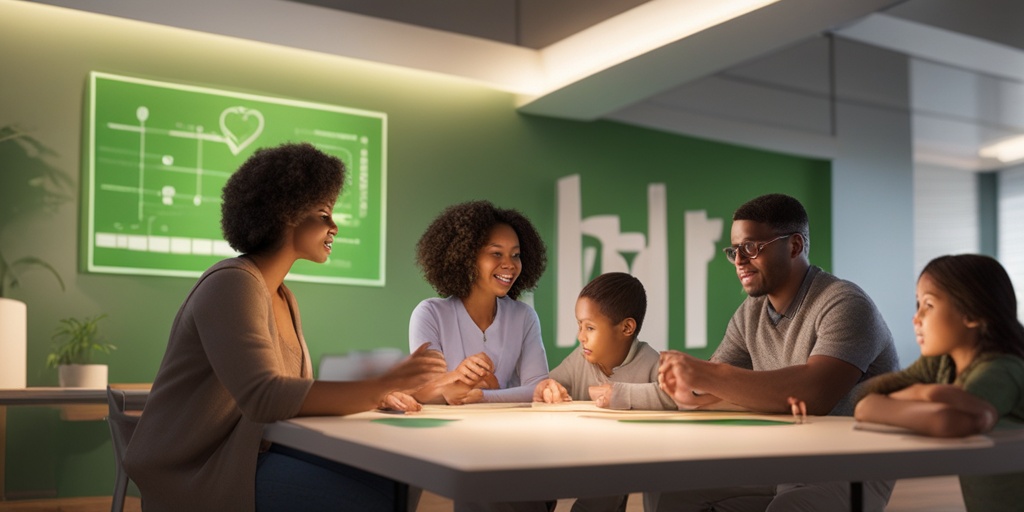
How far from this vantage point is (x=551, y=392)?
279cm

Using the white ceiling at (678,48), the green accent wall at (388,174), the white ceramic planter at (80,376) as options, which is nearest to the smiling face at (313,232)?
the white ceramic planter at (80,376)

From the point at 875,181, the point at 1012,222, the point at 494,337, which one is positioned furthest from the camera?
the point at 1012,222

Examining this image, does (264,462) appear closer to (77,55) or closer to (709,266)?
(77,55)

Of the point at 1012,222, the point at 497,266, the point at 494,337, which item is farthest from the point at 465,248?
the point at 1012,222

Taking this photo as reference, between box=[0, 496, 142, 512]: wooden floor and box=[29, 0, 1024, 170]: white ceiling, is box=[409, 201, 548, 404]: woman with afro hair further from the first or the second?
box=[0, 496, 142, 512]: wooden floor

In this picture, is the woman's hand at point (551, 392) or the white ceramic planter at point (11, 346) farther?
the white ceramic planter at point (11, 346)

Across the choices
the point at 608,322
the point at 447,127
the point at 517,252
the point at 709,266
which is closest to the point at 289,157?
the point at 608,322

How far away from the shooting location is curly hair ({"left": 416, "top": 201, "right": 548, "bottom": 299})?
3572 mm

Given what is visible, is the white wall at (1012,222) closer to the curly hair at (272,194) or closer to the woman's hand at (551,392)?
the woman's hand at (551,392)

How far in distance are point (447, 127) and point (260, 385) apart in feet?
15.2

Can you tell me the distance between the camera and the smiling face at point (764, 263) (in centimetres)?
252

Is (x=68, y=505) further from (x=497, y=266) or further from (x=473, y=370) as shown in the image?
(x=473, y=370)

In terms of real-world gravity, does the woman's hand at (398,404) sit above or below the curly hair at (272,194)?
below

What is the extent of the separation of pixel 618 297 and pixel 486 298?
2.29 ft
